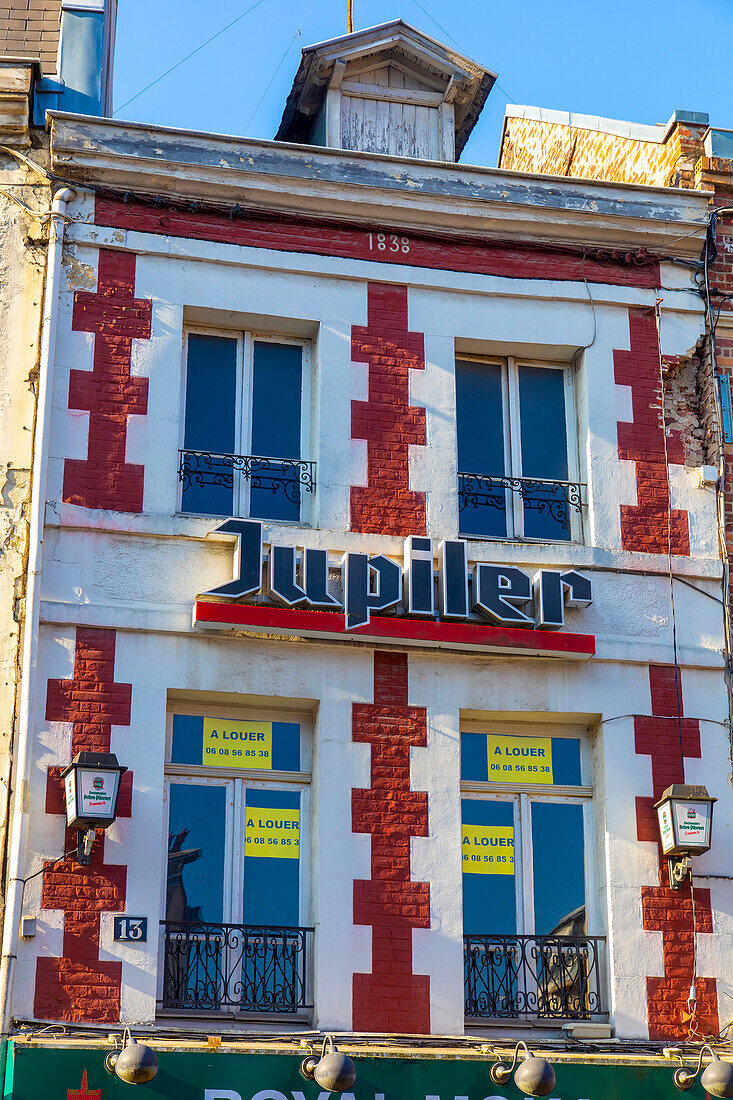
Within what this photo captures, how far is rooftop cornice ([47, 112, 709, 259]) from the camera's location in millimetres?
12172

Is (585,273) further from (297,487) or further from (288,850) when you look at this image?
(288,850)

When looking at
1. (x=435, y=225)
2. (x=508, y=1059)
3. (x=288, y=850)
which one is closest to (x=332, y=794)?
(x=288, y=850)

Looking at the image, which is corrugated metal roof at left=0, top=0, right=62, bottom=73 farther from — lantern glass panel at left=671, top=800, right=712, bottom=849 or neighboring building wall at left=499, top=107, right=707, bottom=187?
lantern glass panel at left=671, top=800, right=712, bottom=849

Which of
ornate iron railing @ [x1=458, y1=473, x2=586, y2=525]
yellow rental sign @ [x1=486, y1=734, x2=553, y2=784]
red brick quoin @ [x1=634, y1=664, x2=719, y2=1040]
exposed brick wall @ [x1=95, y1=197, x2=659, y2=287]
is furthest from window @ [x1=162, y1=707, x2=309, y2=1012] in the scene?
exposed brick wall @ [x1=95, y1=197, x2=659, y2=287]

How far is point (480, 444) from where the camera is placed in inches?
496

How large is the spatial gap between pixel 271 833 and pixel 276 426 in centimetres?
322

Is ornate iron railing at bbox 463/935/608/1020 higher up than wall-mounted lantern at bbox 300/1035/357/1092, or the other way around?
ornate iron railing at bbox 463/935/608/1020

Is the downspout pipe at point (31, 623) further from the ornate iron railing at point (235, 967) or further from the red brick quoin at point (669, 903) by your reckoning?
the red brick quoin at point (669, 903)

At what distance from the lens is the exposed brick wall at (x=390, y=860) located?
10562mm

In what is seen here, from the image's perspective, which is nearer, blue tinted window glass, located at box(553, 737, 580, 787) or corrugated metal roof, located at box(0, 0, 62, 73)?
blue tinted window glass, located at box(553, 737, 580, 787)

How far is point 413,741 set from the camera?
1130 centimetres

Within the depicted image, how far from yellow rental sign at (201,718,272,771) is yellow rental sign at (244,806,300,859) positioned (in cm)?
35

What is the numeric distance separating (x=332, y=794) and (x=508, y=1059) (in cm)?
216

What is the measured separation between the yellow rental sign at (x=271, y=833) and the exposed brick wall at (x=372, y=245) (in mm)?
4498
